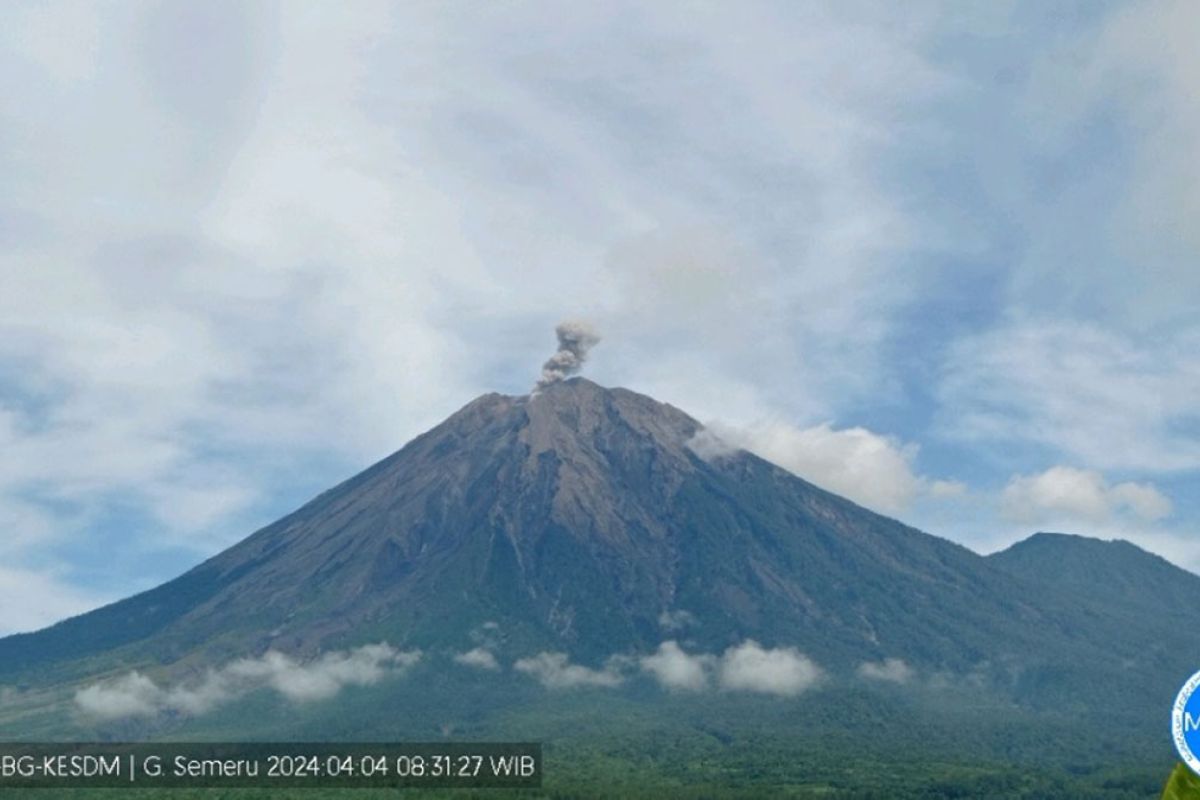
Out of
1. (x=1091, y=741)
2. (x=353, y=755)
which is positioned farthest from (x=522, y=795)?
(x=1091, y=741)

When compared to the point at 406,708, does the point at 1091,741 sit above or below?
below

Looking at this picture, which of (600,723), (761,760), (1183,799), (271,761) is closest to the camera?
(1183,799)

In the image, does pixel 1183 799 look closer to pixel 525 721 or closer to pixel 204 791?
pixel 204 791

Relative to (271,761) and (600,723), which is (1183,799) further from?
(600,723)

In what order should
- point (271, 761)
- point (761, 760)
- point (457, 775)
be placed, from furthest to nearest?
point (761, 760) < point (271, 761) < point (457, 775)

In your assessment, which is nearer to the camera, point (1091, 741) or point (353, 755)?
point (353, 755)

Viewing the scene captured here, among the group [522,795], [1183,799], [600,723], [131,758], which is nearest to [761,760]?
[600,723]
